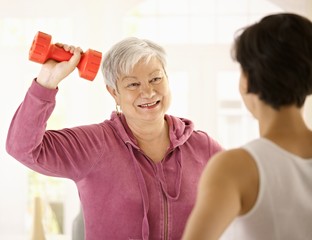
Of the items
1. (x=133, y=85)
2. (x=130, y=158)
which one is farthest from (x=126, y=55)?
(x=130, y=158)

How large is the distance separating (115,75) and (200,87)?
1.93 m

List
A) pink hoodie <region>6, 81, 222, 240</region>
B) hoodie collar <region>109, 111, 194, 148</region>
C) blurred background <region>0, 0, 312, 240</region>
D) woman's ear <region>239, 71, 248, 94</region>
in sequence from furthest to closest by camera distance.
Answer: blurred background <region>0, 0, 312, 240</region>
hoodie collar <region>109, 111, 194, 148</region>
pink hoodie <region>6, 81, 222, 240</region>
woman's ear <region>239, 71, 248, 94</region>

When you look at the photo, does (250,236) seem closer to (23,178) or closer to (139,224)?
(139,224)

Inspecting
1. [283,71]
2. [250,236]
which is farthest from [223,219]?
[283,71]

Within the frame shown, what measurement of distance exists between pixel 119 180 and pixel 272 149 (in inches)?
37.3

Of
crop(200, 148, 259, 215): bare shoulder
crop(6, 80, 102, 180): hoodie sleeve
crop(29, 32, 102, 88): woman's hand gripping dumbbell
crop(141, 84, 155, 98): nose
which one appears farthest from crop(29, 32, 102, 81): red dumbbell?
crop(200, 148, 259, 215): bare shoulder

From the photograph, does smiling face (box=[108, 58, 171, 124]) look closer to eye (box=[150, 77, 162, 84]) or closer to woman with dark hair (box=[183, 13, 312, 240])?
eye (box=[150, 77, 162, 84])

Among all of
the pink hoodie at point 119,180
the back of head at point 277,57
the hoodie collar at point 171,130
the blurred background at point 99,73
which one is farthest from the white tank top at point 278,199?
the blurred background at point 99,73

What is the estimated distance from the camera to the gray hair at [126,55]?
76.9 inches

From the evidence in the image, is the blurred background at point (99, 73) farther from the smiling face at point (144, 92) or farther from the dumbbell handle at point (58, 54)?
the dumbbell handle at point (58, 54)

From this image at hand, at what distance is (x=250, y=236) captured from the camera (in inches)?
42.4

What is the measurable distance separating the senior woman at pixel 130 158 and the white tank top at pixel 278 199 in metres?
0.84

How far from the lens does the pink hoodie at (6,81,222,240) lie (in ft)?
6.16

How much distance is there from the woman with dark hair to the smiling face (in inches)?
34.6
